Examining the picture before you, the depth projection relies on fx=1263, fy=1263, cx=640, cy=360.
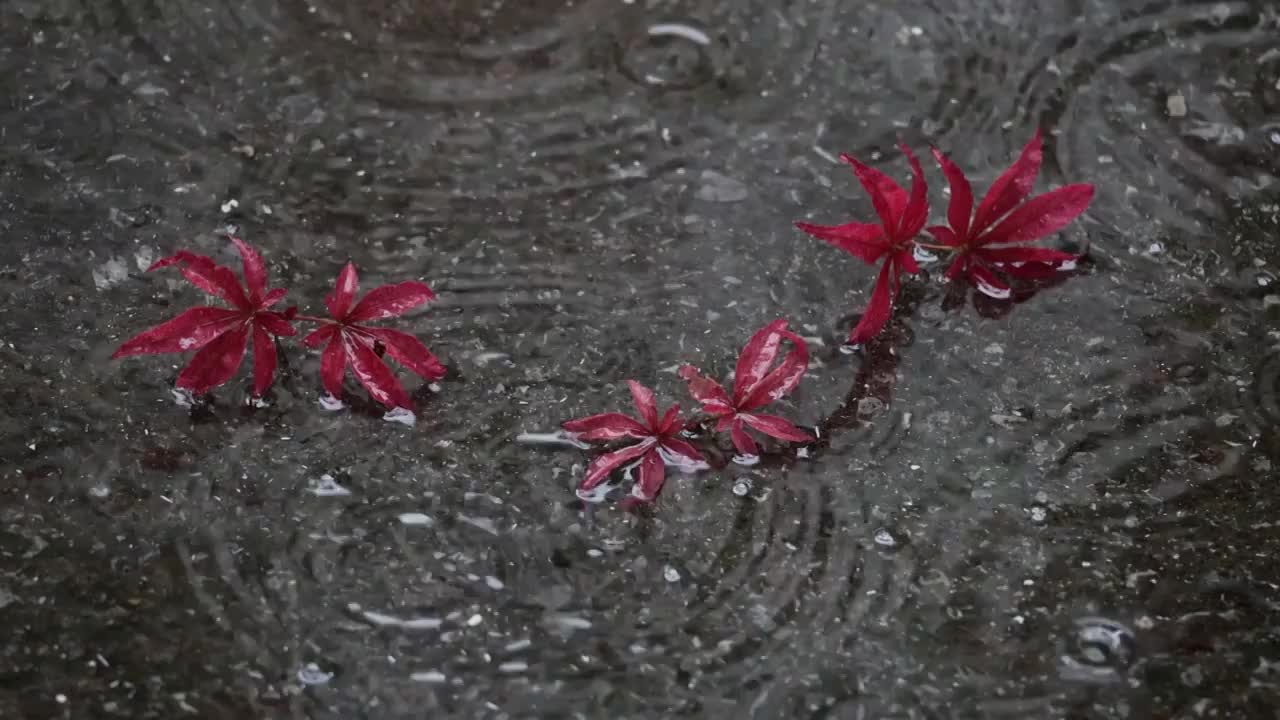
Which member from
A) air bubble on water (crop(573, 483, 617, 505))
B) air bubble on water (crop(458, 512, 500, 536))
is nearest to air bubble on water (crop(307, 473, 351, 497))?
air bubble on water (crop(458, 512, 500, 536))

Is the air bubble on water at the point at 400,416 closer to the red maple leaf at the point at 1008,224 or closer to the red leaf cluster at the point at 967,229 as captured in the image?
the red leaf cluster at the point at 967,229

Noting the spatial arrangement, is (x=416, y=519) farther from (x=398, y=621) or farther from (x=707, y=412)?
(x=707, y=412)

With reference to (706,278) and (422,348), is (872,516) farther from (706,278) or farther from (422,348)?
(422,348)

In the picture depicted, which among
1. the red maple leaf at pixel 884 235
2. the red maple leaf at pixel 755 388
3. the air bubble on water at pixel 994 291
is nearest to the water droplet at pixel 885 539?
the red maple leaf at pixel 755 388

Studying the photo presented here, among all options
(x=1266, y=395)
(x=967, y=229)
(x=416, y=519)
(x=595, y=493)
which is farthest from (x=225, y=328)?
(x=1266, y=395)

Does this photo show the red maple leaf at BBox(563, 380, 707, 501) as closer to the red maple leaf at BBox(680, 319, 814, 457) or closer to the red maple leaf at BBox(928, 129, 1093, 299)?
the red maple leaf at BBox(680, 319, 814, 457)

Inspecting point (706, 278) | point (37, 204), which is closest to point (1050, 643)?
point (706, 278)
